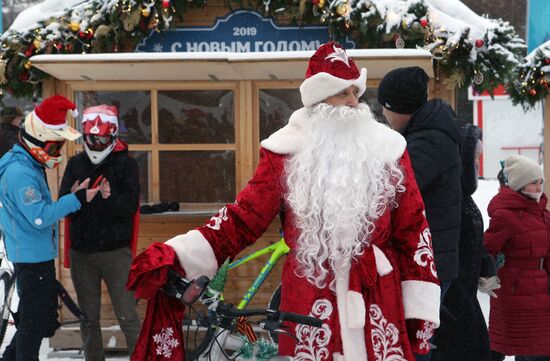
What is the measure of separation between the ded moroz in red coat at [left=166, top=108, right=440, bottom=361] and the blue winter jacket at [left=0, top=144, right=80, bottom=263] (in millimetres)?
2430

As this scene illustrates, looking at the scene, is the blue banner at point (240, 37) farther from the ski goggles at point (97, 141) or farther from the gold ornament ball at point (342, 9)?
the ski goggles at point (97, 141)

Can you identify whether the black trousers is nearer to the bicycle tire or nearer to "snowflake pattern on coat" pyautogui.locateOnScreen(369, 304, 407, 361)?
the bicycle tire

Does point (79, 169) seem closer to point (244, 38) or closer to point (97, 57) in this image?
point (97, 57)

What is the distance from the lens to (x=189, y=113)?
7082 millimetres

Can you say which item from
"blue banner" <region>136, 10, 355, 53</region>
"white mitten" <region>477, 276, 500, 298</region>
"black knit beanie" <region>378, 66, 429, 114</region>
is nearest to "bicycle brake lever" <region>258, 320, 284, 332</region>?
"black knit beanie" <region>378, 66, 429, 114</region>

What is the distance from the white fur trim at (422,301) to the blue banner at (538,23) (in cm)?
454

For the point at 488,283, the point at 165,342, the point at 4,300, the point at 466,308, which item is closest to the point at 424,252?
the point at 165,342

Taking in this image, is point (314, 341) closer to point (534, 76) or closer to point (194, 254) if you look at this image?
point (194, 254)

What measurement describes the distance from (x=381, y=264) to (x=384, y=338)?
25 cm

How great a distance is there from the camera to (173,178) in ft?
23.6

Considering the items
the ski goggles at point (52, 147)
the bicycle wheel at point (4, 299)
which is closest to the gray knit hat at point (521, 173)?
the ski goggles at point (52, 147)

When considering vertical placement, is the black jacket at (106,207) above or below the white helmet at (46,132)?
below

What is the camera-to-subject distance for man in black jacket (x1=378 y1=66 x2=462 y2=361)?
3.79m

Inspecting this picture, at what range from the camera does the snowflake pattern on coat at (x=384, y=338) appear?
280 cm
